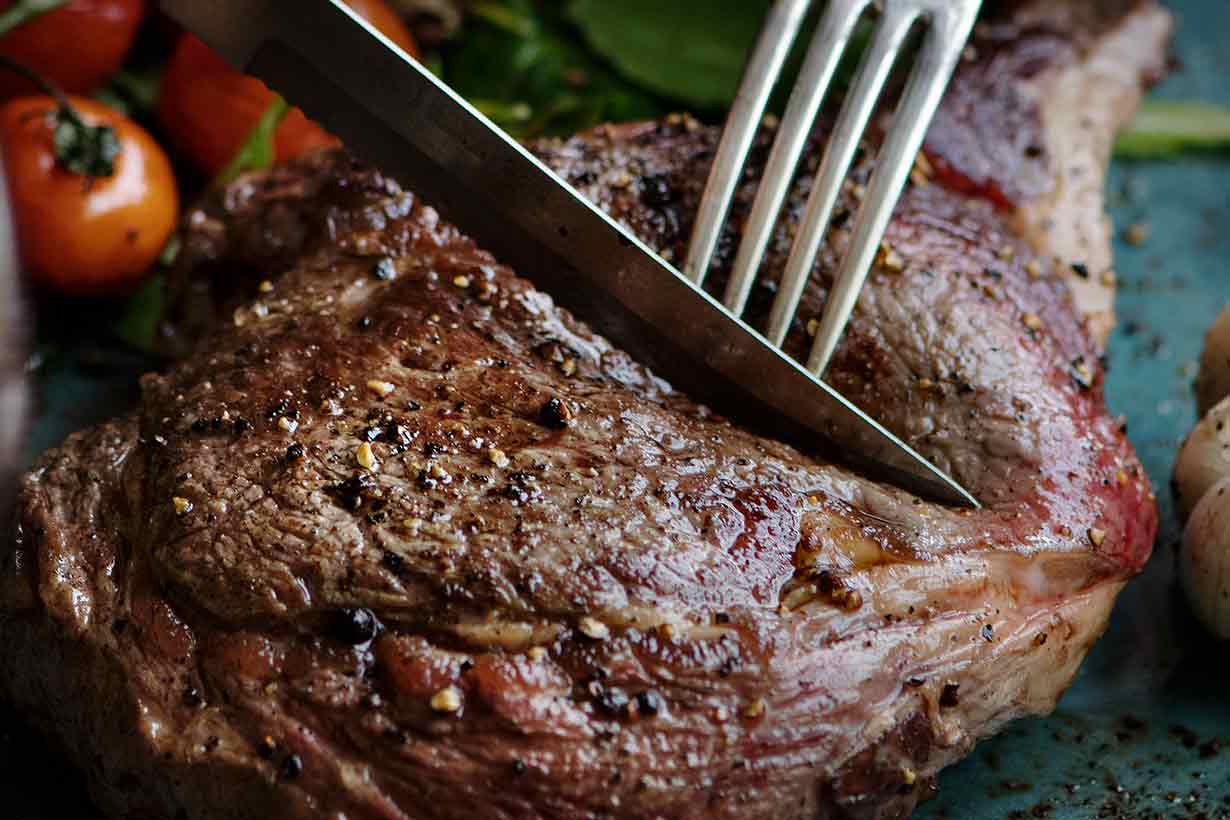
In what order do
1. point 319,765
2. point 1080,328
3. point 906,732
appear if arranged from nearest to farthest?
point 319,765
point 906,732
point 1080,328

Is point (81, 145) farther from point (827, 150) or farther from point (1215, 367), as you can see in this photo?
point (1215, 367)

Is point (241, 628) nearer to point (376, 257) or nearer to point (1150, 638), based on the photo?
point (376, 257)

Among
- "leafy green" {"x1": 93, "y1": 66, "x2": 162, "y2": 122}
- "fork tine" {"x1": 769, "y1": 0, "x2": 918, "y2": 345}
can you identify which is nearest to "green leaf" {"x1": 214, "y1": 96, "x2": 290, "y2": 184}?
"leafy green" {"x1": 93, "y1": 66, "x2": 162, "y2": 122}

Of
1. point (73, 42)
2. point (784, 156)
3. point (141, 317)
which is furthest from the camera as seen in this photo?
A: point (73, 42)

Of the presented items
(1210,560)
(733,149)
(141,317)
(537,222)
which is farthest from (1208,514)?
(141,317)

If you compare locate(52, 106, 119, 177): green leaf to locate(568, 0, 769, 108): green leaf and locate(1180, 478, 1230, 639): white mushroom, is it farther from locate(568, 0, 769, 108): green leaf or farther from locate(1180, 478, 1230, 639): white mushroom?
locate(1180, 478, 1230, 639): white mushroom

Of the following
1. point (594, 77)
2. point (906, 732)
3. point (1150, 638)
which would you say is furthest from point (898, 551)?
point (594, 77)
